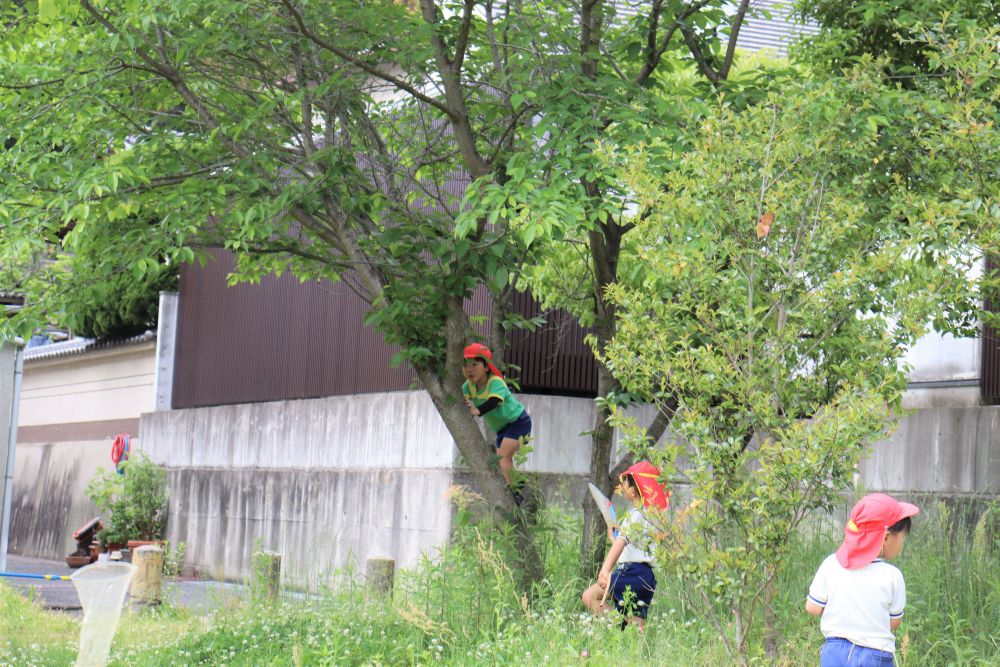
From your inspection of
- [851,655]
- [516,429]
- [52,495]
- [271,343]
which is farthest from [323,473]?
[52,495]

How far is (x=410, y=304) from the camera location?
892cm

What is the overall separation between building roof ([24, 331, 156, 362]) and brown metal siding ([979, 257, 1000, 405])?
13.3m

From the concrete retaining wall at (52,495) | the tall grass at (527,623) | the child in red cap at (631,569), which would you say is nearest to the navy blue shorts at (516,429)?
the tall grass at (527,623)

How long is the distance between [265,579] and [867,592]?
5.19 meters

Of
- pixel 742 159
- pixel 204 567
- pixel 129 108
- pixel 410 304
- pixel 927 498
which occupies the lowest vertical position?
pixel 204 567

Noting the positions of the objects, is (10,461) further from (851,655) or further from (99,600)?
(851,655)

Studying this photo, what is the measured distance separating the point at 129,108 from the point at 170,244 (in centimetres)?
137

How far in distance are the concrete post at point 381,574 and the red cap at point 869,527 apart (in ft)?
14.8

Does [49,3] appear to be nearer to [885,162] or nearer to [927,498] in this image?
[885,162]

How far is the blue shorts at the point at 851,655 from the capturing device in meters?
5.51

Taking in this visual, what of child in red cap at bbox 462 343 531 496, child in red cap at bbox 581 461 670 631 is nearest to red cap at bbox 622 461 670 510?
Answer: child in red cap at bbox 581 461 670 631

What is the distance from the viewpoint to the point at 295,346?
51.1 feet

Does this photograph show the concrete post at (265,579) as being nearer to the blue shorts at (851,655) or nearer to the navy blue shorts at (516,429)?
the navy blue shorts at (516,429)

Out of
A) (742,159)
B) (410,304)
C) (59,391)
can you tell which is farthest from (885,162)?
(59,391)
